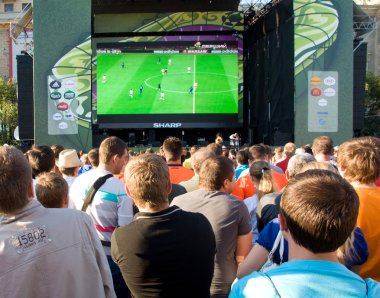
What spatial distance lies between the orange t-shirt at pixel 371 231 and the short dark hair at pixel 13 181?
1.57m

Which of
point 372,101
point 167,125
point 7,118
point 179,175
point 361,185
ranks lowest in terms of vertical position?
point 179,175

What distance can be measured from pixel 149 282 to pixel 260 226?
112 cm

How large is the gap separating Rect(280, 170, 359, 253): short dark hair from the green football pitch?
688 inches

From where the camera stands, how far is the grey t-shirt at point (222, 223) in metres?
2.85

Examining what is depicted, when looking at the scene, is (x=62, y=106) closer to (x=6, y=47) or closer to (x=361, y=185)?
(x=361, y=185)

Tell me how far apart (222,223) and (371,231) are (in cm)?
85

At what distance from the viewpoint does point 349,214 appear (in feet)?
4.51

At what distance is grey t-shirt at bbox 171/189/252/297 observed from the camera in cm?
285

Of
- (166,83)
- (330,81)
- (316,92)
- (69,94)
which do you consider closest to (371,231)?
(316,92)

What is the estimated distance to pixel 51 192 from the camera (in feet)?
8.80

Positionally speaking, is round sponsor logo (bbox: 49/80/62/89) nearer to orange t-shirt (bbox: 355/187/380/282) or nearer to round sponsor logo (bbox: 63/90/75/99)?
round sponsor logo (bbox: 63/90/75/99)

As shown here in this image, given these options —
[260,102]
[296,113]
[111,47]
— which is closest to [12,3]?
[111,47]

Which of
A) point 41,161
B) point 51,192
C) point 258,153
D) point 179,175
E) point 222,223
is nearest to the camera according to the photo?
point 51,192

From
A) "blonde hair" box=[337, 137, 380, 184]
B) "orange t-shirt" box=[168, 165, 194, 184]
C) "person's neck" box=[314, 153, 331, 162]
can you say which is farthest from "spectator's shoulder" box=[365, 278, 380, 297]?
"person's neck" box=[314, 153, 331, 162]
